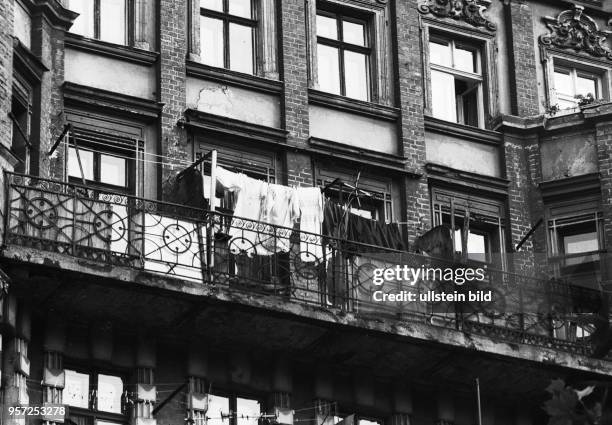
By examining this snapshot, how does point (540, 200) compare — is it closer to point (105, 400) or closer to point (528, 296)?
point (528, 296)

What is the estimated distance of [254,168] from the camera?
22984 millimetres

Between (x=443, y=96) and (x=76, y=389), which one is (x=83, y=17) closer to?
(x=76, y=389)

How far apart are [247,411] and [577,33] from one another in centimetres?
978

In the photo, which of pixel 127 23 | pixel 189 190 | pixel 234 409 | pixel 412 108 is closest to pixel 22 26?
pixel 127 23

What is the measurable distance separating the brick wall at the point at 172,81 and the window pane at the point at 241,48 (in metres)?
0.86

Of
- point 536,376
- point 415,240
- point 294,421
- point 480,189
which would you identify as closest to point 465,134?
point 480,189

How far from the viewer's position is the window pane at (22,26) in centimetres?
2122

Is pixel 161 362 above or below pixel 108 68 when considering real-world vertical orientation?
below

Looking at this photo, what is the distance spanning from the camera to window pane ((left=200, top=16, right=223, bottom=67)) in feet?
76.6

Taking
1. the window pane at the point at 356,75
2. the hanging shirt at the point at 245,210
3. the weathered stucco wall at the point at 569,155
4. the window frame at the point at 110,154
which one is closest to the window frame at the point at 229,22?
the window pane at the point at 356,75

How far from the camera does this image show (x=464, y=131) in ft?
82.1

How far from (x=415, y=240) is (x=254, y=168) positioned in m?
2.60

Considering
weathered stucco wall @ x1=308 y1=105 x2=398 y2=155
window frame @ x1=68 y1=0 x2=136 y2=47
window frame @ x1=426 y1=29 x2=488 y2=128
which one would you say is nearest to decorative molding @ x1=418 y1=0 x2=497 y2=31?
window frame @ x1=426 y1=29 x2=488 y2=128

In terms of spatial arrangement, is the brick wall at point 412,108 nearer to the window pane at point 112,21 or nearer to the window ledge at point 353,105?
the window ledge at point 353,105
